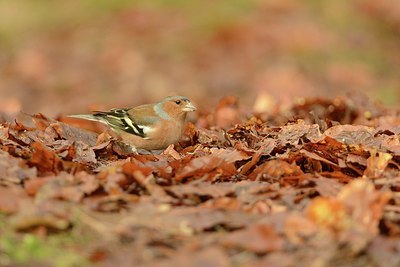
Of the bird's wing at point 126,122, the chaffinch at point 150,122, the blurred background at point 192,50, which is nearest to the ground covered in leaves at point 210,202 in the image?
the chaffinch at point 150,122

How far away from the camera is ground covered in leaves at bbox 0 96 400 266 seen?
3996 millimetres

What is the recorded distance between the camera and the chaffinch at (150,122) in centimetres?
723

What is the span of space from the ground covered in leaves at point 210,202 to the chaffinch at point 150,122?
35.9 inches

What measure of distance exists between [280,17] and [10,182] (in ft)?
43.7

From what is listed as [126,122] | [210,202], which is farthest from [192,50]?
[210,202]

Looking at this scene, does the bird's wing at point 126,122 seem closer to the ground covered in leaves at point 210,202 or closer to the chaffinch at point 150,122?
the chaffinch at point 150,122

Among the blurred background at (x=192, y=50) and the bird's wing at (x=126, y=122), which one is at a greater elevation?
the bird's wing at (x=126, y=122)

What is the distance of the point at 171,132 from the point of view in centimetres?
718

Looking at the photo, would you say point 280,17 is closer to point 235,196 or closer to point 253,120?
point 253,120

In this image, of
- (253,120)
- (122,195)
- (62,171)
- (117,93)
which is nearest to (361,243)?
(122,195)

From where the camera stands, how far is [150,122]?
7488 mm

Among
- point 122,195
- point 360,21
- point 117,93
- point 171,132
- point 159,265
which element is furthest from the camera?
point 360,21

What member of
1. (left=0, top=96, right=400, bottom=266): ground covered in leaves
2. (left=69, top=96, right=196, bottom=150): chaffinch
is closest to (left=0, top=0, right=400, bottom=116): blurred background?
(left=69, top=96, right=196, bottom=150): chaffinch

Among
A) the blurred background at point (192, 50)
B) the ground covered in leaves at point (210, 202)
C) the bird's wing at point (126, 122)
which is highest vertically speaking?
the ground covered in leaves at point (210, 202)
